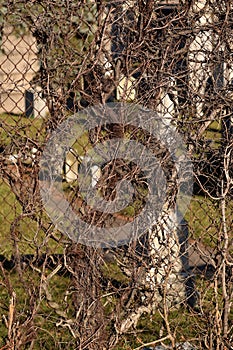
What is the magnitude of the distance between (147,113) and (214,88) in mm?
379

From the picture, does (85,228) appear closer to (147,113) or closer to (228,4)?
→ (147,113)

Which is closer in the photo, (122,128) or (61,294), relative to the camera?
(122,128)

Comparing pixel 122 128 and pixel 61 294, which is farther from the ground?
pixel 122 128

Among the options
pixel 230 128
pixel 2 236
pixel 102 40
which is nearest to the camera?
pixel 102 40

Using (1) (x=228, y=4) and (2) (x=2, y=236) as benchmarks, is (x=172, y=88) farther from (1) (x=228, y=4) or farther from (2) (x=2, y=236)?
(2) (x=2, y=236)

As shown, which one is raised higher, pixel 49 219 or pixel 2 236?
A: pixel 49 219

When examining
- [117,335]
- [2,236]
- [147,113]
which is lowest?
[2,236]

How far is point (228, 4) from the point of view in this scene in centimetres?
377

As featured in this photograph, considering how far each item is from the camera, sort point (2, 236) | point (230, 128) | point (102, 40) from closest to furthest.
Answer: point (102, 40) < point (230, 128) < point (2, 236)

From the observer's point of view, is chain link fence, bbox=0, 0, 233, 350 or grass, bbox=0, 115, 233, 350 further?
grass, bbox=0, 115, 233, 350

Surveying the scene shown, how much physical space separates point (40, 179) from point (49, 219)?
11.9 inches

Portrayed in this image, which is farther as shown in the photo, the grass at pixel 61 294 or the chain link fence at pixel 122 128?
the grass at pixel 61 294

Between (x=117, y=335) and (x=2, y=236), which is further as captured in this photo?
(x=2, y=236)

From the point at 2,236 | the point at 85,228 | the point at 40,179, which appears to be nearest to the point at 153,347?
the point at 85,228
